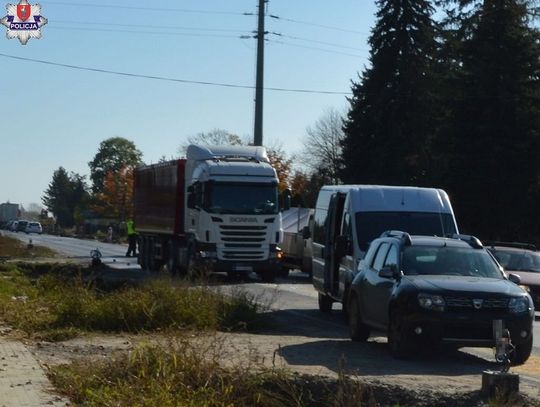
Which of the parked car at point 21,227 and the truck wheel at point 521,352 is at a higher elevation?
the parked car at point 21,227

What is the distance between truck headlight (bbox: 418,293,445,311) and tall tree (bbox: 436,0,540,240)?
31032 mm

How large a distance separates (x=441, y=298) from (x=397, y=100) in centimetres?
3944

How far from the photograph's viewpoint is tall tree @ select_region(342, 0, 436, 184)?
52.3 m

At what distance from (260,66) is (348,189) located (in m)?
23.3

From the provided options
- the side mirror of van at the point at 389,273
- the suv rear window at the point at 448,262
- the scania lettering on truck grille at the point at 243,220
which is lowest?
the side mirror of van at the point at 389,273

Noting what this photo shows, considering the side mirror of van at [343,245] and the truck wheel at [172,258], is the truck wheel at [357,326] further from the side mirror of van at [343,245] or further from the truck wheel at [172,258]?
the truck wheel at [172,258]

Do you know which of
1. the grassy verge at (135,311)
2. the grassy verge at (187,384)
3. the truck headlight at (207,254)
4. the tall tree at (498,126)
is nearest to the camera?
the grassy verge at (187,384)

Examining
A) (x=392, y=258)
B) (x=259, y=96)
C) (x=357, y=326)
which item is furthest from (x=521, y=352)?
(x=259, y=96)

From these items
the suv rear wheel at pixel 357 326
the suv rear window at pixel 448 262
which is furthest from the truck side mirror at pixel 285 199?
the suv rear window at pixel 448 262

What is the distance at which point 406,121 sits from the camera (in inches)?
2083

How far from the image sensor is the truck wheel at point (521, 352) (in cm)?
1430

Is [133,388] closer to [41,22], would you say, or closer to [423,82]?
[41,22]

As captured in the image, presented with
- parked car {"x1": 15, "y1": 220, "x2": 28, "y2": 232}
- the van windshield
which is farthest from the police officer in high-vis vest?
parked car {"x1": 15, "y1": 220, "x2": 28, "y2": 232}

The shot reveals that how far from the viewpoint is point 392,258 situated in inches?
619
